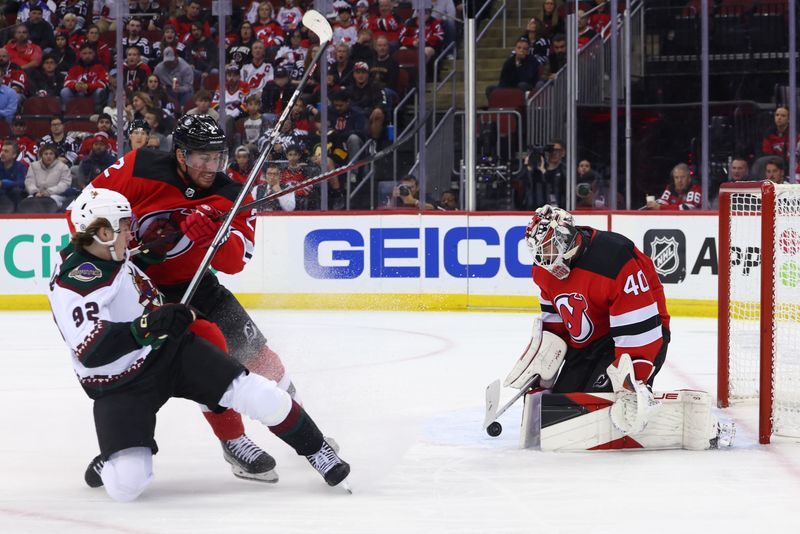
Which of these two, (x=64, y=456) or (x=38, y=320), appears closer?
(x=64, y=456)

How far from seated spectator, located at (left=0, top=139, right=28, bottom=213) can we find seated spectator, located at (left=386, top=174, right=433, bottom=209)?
8.81ft

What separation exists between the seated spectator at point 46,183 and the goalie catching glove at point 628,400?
6.02 meters

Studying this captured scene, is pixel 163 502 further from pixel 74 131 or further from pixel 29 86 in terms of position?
pixel 29 86

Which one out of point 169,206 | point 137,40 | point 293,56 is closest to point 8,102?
point 137,40

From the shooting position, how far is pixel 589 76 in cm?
864

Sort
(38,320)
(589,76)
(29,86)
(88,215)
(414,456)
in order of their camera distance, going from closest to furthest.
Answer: (88,215), (414,456), (38,320), (589,76), (29,86)

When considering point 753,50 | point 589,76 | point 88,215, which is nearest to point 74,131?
point 589,76

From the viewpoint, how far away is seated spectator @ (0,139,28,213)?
8805 millimetres

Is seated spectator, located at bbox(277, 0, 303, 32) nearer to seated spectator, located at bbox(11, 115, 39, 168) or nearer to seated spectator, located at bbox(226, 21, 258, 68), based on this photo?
seated spectator, located at bbox(226, 21, 258, 68)

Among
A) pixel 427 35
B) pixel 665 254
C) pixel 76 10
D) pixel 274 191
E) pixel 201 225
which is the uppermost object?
pixel 76 10

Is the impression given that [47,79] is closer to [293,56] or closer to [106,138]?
[106,138]

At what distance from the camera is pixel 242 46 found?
9.12 meters

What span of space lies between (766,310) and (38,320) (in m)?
5.49

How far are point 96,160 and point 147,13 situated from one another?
1313mm
